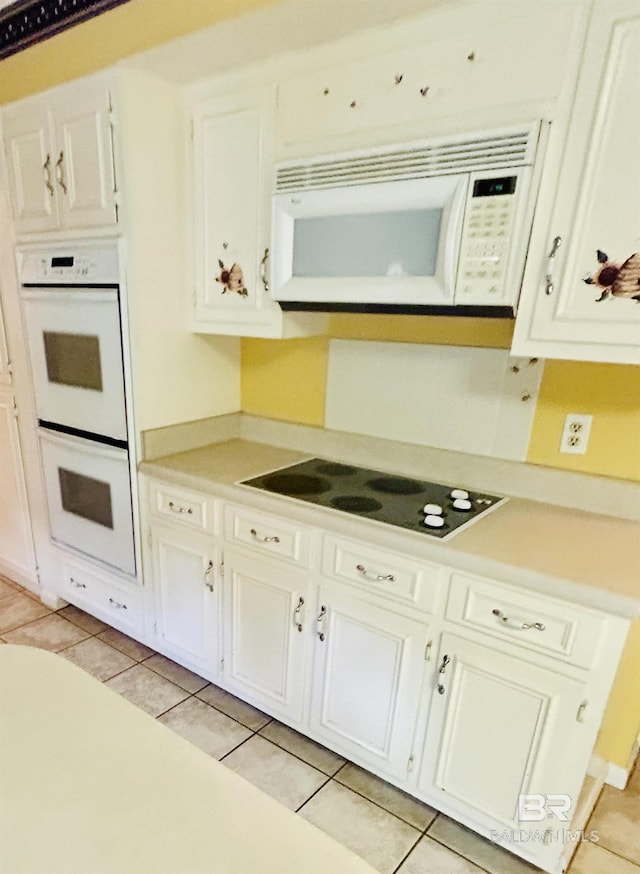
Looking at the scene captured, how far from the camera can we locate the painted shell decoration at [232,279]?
1.87 metres

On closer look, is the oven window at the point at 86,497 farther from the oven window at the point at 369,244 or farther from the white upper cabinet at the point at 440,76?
the white upper cabinet at the point at 440,76

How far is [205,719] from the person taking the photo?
77.6 inches

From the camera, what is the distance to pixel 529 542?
1.40 metres

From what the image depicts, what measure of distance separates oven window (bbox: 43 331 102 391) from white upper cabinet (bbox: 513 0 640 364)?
1.57 m

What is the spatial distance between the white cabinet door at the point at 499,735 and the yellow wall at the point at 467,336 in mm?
470

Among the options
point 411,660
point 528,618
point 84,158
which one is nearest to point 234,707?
point 411,660

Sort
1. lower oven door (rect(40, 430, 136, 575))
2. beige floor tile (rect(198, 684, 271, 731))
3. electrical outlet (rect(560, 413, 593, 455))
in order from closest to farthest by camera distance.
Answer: electrical outlet (rect(560, 413, 593, 455))
beige floor tile (rect(198, 684, 271, 731))
lower oven door (rect(40, 430, 136, 575))

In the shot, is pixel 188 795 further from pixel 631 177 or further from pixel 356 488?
pixel 631 177

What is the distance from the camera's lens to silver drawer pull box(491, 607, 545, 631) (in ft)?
4.15

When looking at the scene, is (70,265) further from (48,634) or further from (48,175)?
(48,634)

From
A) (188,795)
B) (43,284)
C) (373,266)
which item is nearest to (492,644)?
(188,795)

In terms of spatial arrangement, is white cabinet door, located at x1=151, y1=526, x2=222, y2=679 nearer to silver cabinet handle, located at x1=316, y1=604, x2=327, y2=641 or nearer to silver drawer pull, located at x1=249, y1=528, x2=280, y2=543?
silver drawer pull, located at x1=249, y1=528, x2=280, y2=543

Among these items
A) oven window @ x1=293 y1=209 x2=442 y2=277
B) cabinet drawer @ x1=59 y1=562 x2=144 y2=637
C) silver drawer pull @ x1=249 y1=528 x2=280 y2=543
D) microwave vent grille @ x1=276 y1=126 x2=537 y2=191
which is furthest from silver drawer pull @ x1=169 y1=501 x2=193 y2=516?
microwave vent grille @ x1=276 y1=126 x2=537 y2=191

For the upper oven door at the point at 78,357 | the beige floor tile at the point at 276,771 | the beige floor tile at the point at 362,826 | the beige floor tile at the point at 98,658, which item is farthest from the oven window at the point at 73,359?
the beige floor tile at the point at 362,826
